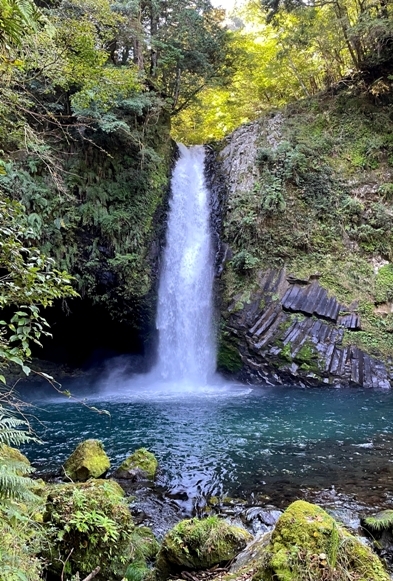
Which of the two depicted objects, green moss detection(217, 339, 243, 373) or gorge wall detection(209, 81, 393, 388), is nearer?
gorge wall detection(209, 81, 393, 388)

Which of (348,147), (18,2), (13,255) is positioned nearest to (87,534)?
(13,255)

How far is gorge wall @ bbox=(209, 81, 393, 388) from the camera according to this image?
1236cm


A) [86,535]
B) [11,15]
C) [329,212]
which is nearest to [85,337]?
[329,212]

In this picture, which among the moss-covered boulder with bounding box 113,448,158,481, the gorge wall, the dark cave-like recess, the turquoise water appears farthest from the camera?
the dark cave-like recess

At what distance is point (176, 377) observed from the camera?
549 inches

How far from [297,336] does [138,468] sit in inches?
314

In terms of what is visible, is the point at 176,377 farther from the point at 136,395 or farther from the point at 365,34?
the point at 365,34

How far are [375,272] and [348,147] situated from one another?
553 centimetres

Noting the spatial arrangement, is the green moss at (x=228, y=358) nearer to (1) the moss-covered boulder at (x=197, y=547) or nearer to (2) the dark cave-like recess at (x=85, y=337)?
(2) the dark cave-like recess at (x=85, y=337)

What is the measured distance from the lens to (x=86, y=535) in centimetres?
324

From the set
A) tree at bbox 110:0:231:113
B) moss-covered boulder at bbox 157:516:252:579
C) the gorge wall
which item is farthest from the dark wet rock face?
tree at bbox 110:0:231:113

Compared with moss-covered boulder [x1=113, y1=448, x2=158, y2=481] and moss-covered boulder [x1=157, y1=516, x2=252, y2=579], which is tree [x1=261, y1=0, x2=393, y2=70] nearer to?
moss-covered boulder [x1=113, y1=448, x2=158, y2=481]

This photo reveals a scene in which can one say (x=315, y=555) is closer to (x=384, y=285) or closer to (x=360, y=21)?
(x=384, y=285)

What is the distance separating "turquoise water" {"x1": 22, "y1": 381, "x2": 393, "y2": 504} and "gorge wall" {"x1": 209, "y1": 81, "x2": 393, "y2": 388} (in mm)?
1271
